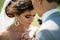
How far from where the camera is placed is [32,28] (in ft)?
4.88

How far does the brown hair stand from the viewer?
1.47m

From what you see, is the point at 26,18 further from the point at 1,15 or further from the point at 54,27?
the point at 54,27

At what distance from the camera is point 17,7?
1.47 metres

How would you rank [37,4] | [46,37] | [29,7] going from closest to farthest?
1. [46,37]
2. [37,4]
3. [29,7]

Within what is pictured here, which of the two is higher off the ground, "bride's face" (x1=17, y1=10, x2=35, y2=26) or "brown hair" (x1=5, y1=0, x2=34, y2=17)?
"brown hair" (x1=5, y1=0, x2=34, y2=17)

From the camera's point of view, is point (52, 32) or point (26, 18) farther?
point (26, 18)

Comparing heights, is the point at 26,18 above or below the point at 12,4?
below

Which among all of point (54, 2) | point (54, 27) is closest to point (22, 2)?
point (54, 2)

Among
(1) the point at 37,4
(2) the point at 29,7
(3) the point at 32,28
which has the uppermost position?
(1) the point at 37,4

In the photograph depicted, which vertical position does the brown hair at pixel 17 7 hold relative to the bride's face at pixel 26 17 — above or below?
above

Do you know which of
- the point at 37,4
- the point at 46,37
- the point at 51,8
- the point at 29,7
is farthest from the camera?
the point at 29,7

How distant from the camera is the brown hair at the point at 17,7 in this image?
4.81 ft

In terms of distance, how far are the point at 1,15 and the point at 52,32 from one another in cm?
74

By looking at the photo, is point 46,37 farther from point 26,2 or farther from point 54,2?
point 26,2
